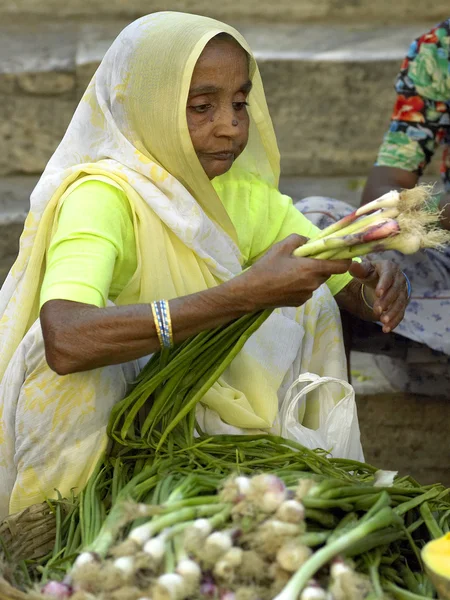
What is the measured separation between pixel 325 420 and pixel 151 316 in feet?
2.45

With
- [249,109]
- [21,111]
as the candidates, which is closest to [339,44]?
[21,111]

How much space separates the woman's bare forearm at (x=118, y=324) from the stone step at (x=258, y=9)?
9.17 feet

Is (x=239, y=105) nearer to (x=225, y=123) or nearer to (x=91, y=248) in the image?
(x=225, y=123)

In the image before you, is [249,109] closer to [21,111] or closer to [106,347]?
[106,347]

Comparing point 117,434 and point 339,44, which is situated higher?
point 339,44

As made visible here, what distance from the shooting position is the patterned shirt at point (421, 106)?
3545mm

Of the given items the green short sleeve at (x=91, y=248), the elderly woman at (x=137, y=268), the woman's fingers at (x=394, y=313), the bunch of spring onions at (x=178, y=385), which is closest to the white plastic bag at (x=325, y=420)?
the elderly woman at (x=137, y=268)

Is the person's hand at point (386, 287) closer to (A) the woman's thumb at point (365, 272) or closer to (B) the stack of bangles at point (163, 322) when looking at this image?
(A) the woman's thumb at point (365, 272)

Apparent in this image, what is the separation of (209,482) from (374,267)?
2.93 feet

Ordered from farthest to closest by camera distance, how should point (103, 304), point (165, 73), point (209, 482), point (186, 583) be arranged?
1. point (165, 73)
2. point (103, 304)
3. point (209, 482)
4. point (186, 583)

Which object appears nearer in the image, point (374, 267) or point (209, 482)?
point (209, 482)

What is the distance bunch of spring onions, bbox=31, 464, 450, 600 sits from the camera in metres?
1.79

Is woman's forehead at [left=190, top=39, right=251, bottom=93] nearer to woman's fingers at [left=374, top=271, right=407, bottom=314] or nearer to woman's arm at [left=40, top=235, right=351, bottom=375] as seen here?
woman's arm at [left=40, top=235, right=351, bottom=375]

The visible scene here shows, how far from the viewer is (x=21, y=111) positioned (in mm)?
4449
